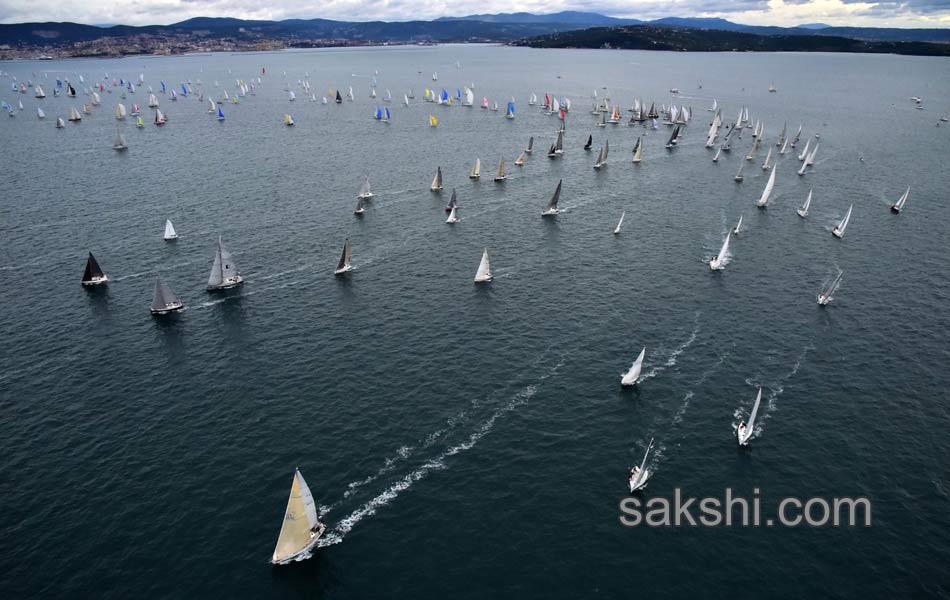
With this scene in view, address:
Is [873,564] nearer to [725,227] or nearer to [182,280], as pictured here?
[725,227]

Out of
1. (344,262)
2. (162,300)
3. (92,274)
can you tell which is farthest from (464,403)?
(92,274)

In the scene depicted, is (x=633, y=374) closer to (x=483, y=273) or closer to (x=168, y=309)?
(x=483, y=273)

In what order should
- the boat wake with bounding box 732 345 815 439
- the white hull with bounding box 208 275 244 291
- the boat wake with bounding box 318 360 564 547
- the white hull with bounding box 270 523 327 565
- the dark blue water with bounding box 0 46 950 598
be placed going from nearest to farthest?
the white hull with bounding box 270 523 327 565
the dark blue water with bounding box 0 46 950 598
the boat wake with bounding box 318 360 564 547
the boat wake with bounding box 732 345 815 439
the white hull with bounding box 208 275 244 291

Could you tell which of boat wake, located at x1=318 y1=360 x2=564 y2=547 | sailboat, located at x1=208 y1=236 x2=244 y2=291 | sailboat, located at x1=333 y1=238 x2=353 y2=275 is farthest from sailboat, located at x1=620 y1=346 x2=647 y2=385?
sailboat, located at x1=208 y1=236 x2=244 y2=291

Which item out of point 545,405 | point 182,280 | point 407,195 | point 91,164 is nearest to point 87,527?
point 545,405

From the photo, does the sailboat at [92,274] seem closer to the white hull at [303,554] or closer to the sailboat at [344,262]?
the sailboat at [344,262]

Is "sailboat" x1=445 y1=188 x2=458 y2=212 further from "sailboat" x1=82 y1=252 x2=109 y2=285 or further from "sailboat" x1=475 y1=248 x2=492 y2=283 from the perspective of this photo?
"sailboat" x1=82 y1=252 x2=109 y2=285
